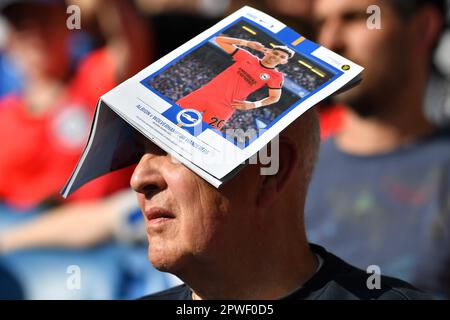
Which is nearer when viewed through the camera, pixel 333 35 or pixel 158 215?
pixel 158 215

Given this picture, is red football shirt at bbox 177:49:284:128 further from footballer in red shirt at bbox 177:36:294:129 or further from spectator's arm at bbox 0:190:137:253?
spectator's arm at bbox 0:190:137:253

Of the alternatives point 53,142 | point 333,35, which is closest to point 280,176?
point 333,35

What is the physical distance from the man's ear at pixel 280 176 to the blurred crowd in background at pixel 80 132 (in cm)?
180

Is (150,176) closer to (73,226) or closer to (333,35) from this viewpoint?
(333,35)

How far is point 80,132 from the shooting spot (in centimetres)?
412

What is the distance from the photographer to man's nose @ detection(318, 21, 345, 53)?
3.70m

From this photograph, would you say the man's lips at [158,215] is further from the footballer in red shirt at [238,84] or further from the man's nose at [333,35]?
the man's nose at [333,35]

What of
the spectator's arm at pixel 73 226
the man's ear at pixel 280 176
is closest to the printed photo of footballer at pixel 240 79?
the man's ear at pixel 280 176

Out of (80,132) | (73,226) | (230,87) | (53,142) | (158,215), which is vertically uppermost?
(230,87)

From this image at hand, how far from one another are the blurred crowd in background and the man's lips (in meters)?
1.79

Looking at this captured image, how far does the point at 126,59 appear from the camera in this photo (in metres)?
4.05

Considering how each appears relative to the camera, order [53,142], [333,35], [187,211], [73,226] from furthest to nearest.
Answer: [53,142]
[73,226]
[333,35]
[187,211]

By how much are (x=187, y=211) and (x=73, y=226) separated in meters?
2.25
